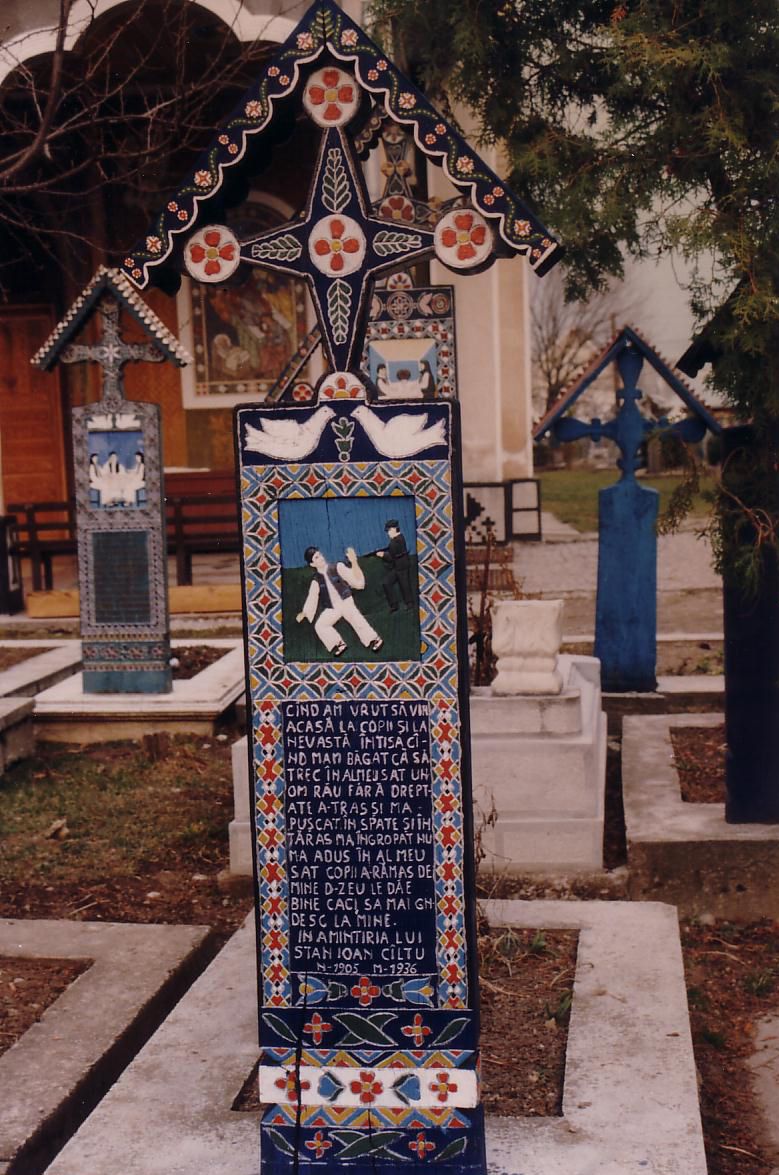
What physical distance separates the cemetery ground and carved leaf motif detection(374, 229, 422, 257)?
1.97m

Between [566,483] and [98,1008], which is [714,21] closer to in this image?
[98,1008]

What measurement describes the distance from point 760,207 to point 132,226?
→ 1228cm

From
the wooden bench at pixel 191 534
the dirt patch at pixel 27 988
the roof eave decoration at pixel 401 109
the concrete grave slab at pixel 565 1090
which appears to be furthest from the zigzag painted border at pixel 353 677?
the wooden bench at pixel 191 534

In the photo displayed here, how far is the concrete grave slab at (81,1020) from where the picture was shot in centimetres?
345

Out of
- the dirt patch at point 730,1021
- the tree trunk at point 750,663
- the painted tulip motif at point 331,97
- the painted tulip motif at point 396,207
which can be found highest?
the painted tulip motif at point 396,207

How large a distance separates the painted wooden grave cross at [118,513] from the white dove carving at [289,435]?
4968 mm

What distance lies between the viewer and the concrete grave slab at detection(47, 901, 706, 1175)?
311 centimetres

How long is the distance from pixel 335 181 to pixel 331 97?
0.57 feet

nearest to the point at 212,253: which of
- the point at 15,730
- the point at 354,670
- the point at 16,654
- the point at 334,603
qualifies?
the point at 334,603

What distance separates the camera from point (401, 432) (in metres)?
3.00

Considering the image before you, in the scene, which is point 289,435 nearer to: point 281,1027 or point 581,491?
point 281,1027

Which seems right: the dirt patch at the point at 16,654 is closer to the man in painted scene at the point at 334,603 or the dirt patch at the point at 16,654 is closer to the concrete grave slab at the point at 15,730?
the concrete grave slab at the point at 15,730

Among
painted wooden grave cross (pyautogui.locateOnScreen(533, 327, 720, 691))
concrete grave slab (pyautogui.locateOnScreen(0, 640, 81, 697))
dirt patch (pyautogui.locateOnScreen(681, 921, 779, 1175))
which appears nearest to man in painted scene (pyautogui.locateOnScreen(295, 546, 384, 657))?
dirt patch (pyautogui.locateOnScreen(681, 921, 779, 1175))

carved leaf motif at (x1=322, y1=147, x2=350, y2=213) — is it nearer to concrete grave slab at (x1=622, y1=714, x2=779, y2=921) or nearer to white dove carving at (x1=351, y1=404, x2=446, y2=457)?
white dove carving at (x1=351, y1=404, x2=446, y2=457)
